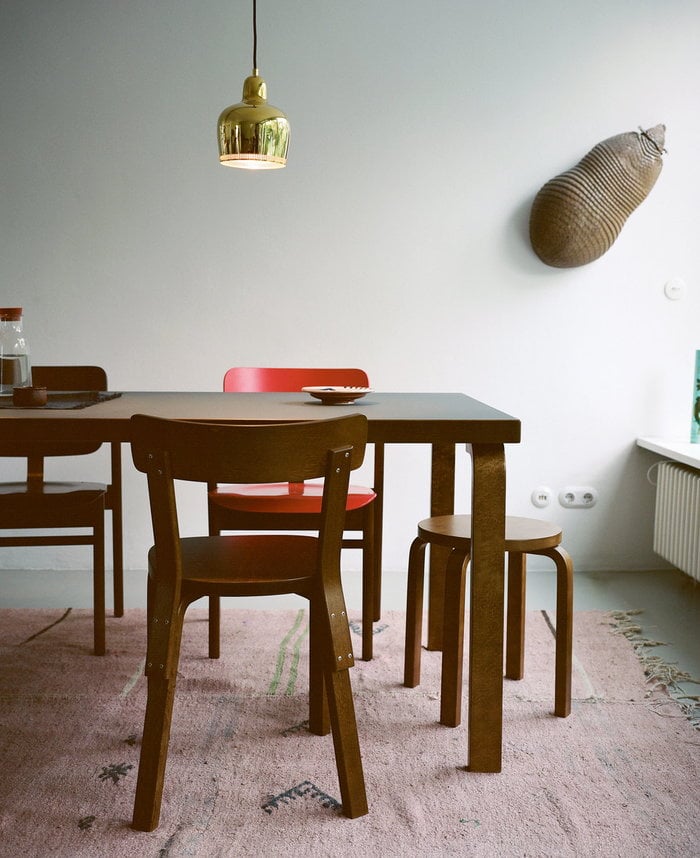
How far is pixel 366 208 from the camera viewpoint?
3.50m

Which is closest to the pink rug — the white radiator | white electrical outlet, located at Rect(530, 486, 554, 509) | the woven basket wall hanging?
the white radiator

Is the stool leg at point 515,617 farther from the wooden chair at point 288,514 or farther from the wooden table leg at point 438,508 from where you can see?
the wooden chair at point 288,514

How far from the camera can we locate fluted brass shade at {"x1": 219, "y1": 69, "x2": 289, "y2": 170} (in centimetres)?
216

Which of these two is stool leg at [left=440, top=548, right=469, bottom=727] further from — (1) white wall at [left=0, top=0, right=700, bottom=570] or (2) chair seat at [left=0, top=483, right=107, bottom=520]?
(1) white wall at [left=0, top=0, right=700, bottom=570]

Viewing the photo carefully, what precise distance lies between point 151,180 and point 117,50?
1.63ft

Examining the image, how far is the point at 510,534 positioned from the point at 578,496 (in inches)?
63.1

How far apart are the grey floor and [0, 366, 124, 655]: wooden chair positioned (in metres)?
0.42

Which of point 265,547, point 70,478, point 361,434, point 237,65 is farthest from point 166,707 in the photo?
point 237,65

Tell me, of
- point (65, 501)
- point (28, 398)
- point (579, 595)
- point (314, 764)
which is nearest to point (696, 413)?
point (579, 595)

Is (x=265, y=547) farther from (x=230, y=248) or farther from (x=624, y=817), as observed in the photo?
(x=230, y=248)

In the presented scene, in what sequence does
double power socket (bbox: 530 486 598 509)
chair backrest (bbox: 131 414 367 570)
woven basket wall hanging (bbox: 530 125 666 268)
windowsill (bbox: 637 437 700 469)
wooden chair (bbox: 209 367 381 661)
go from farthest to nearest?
double power socket (bbox: 530 486 598 509) → woven basket wall hanging (bbox: 530 125 666 268) → windowsill (bbox: 637 437 700 469) → wooden chair (bbox: 209 367 381 661) → chair backrest (bbox: 131 414 367 570)

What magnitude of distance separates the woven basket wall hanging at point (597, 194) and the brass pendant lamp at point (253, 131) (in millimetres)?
1494

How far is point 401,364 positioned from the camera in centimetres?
356

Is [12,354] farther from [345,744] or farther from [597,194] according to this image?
[597,194]
